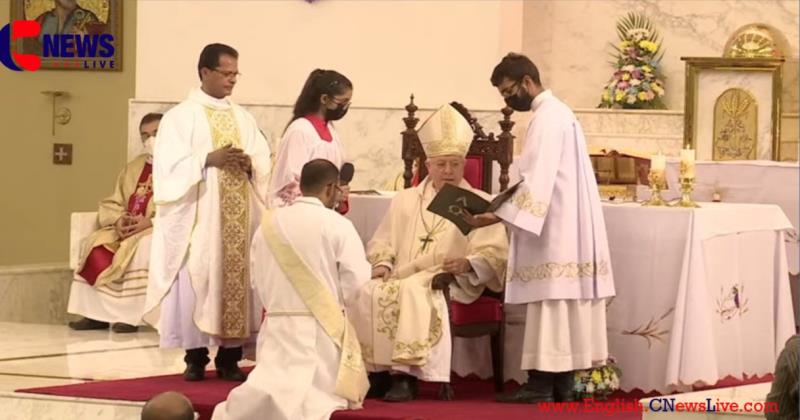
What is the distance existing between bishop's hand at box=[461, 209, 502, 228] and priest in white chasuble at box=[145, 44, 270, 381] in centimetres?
136

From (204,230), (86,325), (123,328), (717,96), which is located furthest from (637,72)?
(204,230)

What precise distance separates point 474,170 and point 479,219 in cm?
96

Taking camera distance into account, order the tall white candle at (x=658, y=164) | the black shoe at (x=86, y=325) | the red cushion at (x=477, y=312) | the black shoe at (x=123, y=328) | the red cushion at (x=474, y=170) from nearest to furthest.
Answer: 1. the red cushion at (x=477, y=312)
2. the tall white candle at (x=658, y=164)
3. the red cushion at (x=474, y=170)
4. the black shoe at (x=123, y=328)
5. the black shoe at (x=86, y=325)

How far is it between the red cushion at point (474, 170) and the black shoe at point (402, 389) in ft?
4.13

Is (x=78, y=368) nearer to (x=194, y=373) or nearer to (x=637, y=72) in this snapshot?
(x=194, y=373)

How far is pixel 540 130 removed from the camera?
7.30 m

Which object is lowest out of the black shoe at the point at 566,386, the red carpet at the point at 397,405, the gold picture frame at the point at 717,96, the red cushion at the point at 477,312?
the red carpet at the point at 397,405

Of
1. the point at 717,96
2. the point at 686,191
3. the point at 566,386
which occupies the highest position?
the point at 717,96

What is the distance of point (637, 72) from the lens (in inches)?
493

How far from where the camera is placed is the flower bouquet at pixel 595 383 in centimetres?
733

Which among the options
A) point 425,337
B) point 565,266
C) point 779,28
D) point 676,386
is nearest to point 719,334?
point 676,386

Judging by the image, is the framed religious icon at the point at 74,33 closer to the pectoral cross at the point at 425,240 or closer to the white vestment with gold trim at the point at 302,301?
the pectoral cross at the point at 425,240

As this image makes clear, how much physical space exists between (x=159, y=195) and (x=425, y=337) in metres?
1.65

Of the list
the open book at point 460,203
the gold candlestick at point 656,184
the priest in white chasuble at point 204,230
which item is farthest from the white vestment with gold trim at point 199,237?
the gold candlestick at point 656,184
